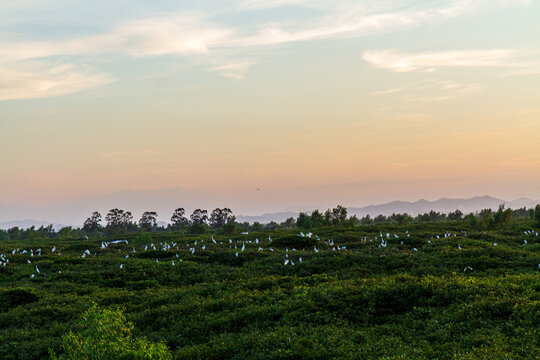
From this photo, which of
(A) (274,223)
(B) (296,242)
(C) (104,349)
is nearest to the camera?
(C) (104,349)

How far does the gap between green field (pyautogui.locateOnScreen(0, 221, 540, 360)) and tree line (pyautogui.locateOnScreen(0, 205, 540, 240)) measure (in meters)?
29.1

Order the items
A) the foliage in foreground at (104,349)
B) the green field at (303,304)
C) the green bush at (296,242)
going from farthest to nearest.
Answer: the green bush at (296,242) → the green field at (303,304) → the foliage in foreground at (104,349)

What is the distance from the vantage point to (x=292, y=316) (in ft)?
60.8

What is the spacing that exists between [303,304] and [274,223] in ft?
321

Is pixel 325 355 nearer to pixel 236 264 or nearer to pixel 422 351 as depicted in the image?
pixel 422 351

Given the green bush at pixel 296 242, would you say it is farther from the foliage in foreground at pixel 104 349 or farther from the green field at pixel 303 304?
the foliage in foreground at pixel 104 349

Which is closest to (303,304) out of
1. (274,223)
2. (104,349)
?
(104,349)

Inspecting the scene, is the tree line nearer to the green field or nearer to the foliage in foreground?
the green field

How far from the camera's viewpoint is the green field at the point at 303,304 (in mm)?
15164

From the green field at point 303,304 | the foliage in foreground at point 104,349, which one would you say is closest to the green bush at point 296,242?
the green field at point 303,304

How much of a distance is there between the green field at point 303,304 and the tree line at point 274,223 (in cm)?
2907

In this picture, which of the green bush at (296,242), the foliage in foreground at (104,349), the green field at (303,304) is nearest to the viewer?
the foliage in foreground at (104,349)

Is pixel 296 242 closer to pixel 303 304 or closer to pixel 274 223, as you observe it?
pixel 303 304

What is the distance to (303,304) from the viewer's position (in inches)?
769
